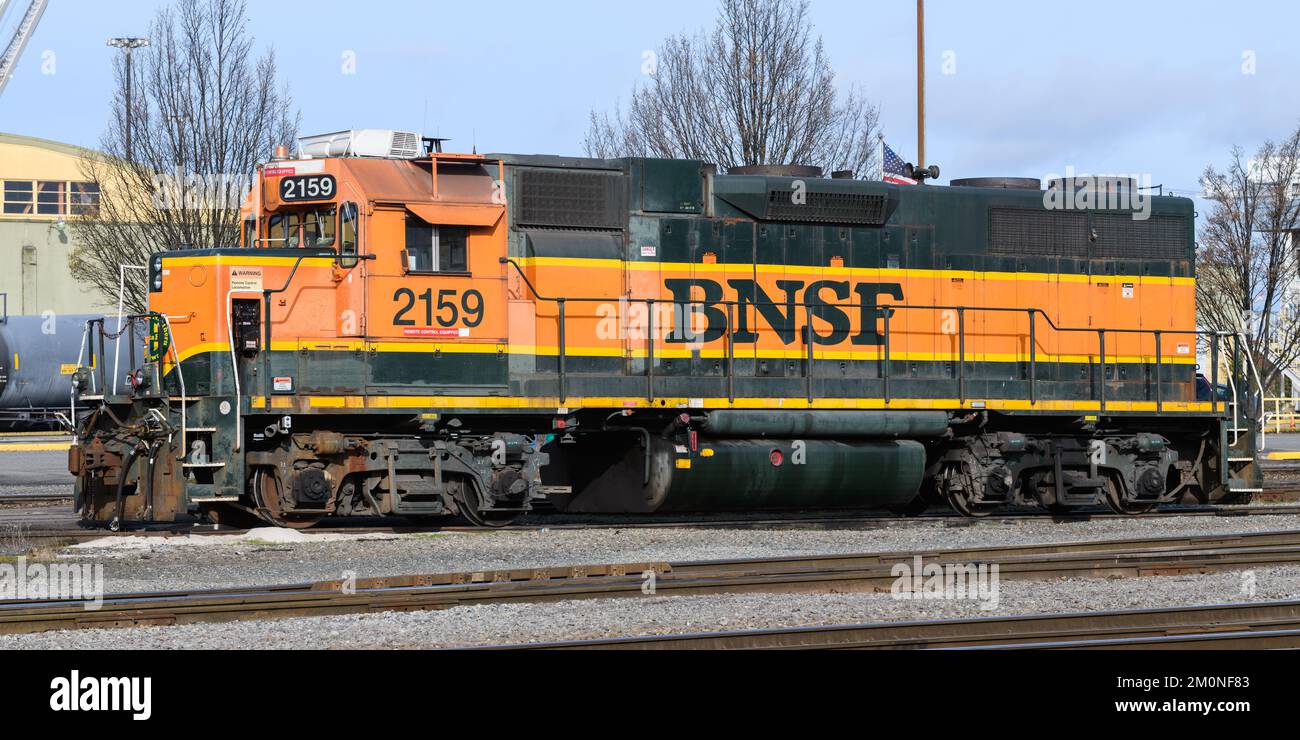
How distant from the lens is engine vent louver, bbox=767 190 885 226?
15.5m

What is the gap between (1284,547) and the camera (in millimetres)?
12086

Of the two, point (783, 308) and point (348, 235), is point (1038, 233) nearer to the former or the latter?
point (783, 308)

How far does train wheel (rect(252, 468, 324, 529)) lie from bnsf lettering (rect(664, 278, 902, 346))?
4356 millimetres

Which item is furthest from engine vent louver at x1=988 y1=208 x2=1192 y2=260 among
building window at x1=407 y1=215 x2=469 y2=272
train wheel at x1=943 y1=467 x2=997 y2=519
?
building window at x1=407 y1=215 x2=469 y2=272

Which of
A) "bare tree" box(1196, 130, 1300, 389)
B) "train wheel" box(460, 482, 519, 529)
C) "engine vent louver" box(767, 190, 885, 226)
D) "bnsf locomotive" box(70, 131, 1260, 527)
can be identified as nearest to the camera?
"bnsf locomotive" box(70, 131, 1260, 527)

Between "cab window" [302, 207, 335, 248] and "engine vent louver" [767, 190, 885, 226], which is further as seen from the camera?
"engine vent louver" [767, 190, 885, 226]

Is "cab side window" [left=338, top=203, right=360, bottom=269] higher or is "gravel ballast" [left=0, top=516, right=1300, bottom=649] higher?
"cab side window" [left=338, top=203, right=360, bottom=269]

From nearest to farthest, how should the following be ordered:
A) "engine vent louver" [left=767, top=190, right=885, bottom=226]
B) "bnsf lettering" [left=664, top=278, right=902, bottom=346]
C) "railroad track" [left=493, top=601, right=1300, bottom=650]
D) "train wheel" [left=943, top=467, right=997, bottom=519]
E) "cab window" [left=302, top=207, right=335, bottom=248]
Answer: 1. "railroad track" [left=493, top=601, right=1300, bottom=650]
2. "cab window" [left=302, top=207, right=335, bottom=248]
3. "bnsf lettering" [left=664, top=278, right=902, bottom=346]
4. "engine vent louver" [left=767, top=190, right=885, bottom=226]
5. "train wheel" [left=943, top=467, right=997, bottom=519]

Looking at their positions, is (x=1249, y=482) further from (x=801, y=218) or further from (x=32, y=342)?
(x=32, y=342)

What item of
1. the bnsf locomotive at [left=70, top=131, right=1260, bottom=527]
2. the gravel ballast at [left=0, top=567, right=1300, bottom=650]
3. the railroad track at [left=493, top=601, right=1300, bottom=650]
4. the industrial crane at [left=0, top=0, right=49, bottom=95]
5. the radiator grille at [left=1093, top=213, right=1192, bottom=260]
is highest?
the industrial crane at [left=0, top=0, right=49, bottom=95]

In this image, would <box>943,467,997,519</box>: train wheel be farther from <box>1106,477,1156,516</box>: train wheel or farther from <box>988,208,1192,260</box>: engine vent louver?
<box>988,208,1192,260</box>: engine vent louver

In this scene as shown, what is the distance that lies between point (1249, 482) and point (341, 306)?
34.5 feet

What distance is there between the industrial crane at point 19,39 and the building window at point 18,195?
19068 millimetres
